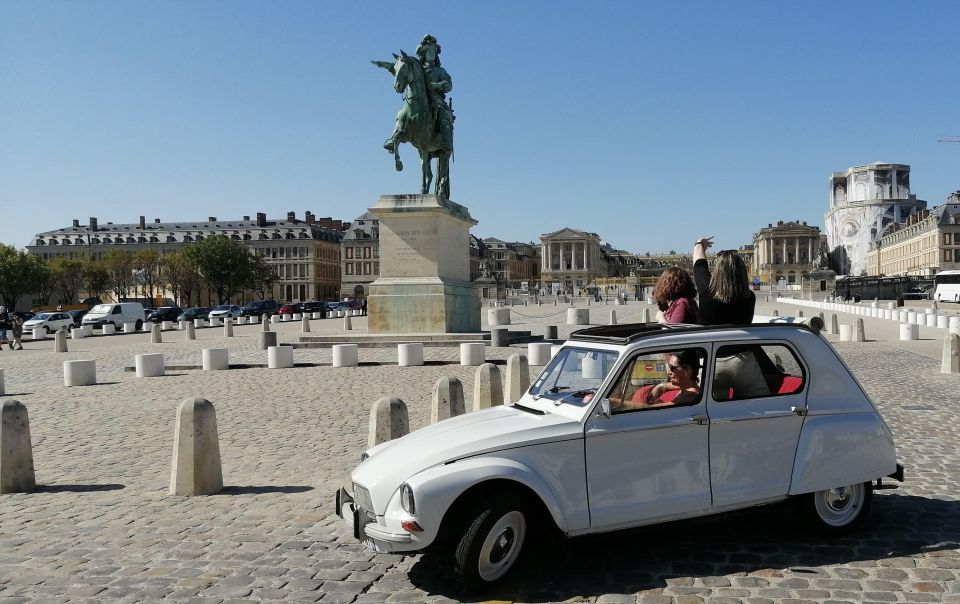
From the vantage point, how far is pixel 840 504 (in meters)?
5.94

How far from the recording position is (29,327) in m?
46.9

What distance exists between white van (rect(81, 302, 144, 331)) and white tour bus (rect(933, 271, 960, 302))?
225ft

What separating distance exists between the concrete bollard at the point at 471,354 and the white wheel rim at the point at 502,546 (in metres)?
14.7

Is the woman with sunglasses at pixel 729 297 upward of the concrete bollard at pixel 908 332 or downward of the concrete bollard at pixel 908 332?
upward

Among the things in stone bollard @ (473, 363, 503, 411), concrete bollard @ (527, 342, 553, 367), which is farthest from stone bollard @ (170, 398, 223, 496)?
concrete bollard @ (527, 342, 553, 367)

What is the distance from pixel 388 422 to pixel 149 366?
44.0 feet

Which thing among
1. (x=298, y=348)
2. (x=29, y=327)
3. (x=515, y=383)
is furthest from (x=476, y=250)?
(x=515, y=383)

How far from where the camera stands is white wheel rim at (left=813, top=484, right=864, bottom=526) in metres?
5.84

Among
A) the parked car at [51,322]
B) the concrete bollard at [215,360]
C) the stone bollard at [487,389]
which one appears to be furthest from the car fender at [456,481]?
the parked car at [51,322]

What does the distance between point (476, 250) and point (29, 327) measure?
136 metres

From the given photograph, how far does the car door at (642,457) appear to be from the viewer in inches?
201

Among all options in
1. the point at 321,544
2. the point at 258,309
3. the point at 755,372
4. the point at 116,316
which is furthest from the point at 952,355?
the point at 258,309

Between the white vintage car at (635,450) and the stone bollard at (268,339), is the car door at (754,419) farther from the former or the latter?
the stone bollard at (268,339)

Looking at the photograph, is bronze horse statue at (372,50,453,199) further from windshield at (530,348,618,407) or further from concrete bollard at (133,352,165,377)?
windshield at (530,348,618,407)
